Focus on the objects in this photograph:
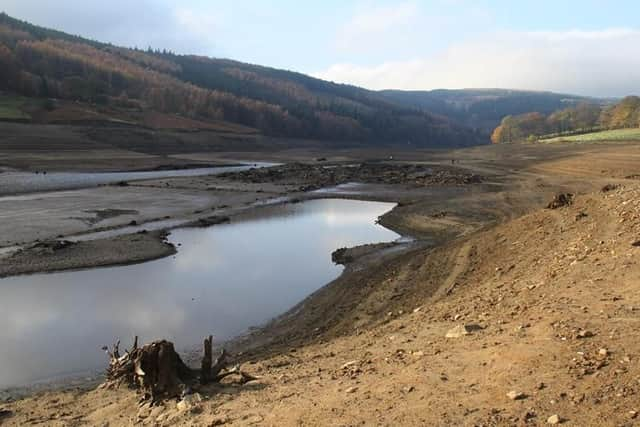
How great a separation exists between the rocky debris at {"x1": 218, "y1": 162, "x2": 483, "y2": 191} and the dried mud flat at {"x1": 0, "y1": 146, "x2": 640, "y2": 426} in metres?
34.7

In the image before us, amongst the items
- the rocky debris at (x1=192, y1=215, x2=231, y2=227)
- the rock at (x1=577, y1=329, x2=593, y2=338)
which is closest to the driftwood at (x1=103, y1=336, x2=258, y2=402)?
the rock at (x1=577, y1=329, x2=593, y2=338)

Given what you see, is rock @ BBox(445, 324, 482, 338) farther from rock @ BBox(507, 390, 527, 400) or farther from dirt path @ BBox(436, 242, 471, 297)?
dirt path @ BBox(436, 242, 471, 297)

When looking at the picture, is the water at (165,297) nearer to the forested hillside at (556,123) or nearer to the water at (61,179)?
the water at (61,179)

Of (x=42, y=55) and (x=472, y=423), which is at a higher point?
(x=42, y=55)

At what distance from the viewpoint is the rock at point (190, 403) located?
24.8 ft

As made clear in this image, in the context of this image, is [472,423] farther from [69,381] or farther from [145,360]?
[69,381]

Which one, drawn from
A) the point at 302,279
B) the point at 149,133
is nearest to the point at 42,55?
the point at 149,133

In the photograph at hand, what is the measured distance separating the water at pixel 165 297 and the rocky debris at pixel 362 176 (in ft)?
81.3

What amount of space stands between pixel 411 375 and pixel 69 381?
787cm

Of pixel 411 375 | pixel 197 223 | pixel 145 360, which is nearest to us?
pixel 411 375

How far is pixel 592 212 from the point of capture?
1803 centimetres

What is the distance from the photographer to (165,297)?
59.6 ft

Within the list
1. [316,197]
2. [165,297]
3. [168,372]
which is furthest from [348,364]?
[316,197]

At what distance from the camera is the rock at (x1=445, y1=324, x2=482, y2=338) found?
Answer: 31.1 feet
